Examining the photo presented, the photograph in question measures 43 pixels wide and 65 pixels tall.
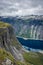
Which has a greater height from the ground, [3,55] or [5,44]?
[3,55]

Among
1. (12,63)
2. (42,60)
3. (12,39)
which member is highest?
(12,63)

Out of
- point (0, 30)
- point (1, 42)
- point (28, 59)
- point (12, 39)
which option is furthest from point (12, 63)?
point (12, 39)

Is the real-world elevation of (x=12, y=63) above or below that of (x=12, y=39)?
above

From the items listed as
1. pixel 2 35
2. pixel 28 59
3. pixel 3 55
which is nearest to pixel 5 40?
pixel 2 35

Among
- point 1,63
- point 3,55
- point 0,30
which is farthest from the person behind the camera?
point 0,30

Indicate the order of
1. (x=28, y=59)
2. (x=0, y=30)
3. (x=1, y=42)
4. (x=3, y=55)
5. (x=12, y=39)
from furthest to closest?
(x=12, y=39) < (x=28, y=59) < (x=0, y=30) < (x=1, y=42) < (x=3, y=55)

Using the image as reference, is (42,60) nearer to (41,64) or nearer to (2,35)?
(41,64)

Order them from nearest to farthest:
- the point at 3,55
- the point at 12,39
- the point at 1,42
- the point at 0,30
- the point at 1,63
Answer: the point at 1,63
the point at 3,55
the point at 1,42
the point at 0,30
the point at 12,39

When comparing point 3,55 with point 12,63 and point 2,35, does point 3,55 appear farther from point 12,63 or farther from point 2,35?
point 2,35

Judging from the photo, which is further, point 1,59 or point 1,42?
point 1,42
